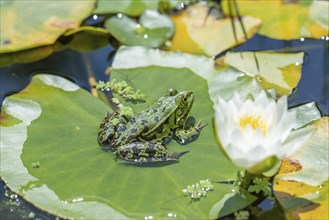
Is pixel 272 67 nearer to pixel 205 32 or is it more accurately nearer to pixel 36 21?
pixel 205 32

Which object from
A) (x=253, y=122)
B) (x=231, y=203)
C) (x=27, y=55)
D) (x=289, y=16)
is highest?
(x=253, y=122)

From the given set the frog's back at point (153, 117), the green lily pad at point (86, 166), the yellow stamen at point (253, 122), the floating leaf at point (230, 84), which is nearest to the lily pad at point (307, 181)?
the green lily pad at point (86, 166)

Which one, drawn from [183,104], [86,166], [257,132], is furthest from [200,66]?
[257,132]

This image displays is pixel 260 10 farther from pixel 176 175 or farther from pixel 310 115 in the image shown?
pixel 176 175

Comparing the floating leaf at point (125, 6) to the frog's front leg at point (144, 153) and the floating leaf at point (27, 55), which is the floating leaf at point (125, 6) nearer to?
the floating leaf at point (27, 55)

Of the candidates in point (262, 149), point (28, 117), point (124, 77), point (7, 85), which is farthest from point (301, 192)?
point (7, 85)

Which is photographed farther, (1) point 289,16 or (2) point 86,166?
(1) point 289,16
